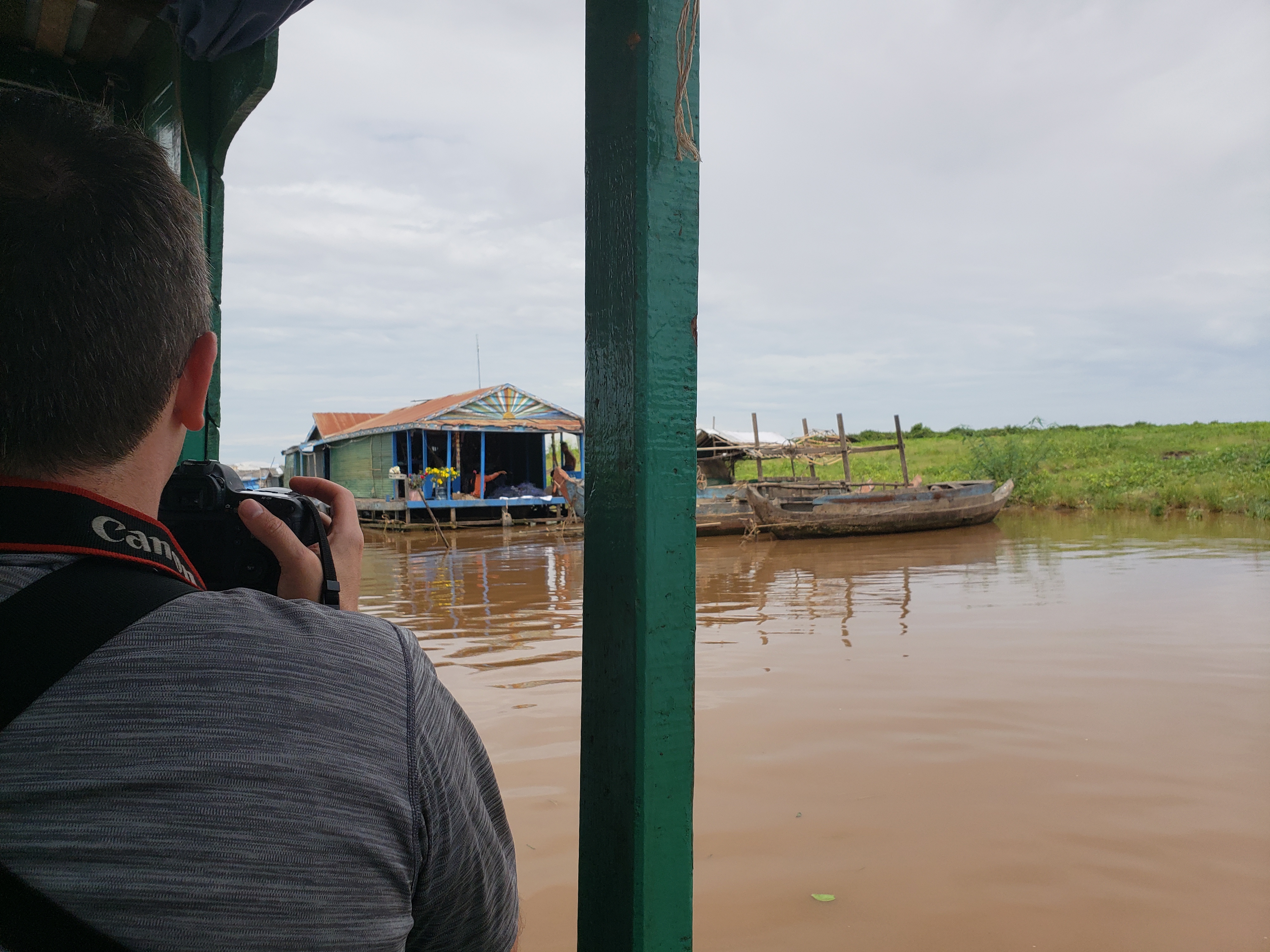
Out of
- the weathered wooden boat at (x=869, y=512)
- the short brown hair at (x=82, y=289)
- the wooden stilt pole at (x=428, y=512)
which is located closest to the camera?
the short brown hair at (x=82, y=289)

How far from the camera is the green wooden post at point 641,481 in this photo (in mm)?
1195

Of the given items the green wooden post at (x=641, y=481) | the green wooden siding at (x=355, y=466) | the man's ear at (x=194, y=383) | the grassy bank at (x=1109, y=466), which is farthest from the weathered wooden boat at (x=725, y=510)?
the man's ear at (x=194, y=383)

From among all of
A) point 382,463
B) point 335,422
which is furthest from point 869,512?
point 335,422

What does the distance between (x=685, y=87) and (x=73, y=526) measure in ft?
3.25

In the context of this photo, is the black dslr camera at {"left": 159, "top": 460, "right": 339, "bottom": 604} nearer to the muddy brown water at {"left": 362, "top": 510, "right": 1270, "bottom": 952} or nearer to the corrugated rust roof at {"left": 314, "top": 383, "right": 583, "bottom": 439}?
the muddy brown water at {"left": 362, "top": 510, "right": 1270, "bottom": 952}

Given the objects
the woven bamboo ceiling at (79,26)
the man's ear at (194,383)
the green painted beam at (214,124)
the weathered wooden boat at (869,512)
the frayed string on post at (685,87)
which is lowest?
the weathered wooden boat at (869,512)

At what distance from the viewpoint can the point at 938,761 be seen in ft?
13.5

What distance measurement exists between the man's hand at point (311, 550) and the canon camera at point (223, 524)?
23 millimetres

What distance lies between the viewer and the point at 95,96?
8.66 ft

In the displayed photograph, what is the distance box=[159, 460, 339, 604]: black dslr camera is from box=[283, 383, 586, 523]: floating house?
16.7 meters

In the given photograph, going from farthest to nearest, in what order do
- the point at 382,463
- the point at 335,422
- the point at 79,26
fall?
the point at 335,422
the point at 382,463
the point at 79,26

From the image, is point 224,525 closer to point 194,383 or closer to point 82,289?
point 194,383

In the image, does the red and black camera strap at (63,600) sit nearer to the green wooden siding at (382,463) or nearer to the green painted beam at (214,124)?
the green painted beam at (214,124)

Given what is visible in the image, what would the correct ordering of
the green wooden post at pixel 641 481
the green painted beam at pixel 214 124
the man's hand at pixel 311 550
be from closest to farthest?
the man's hand at pixel 311 550, the green wooden post at pixel 641 481, the green painted beam at pixel 214 124
